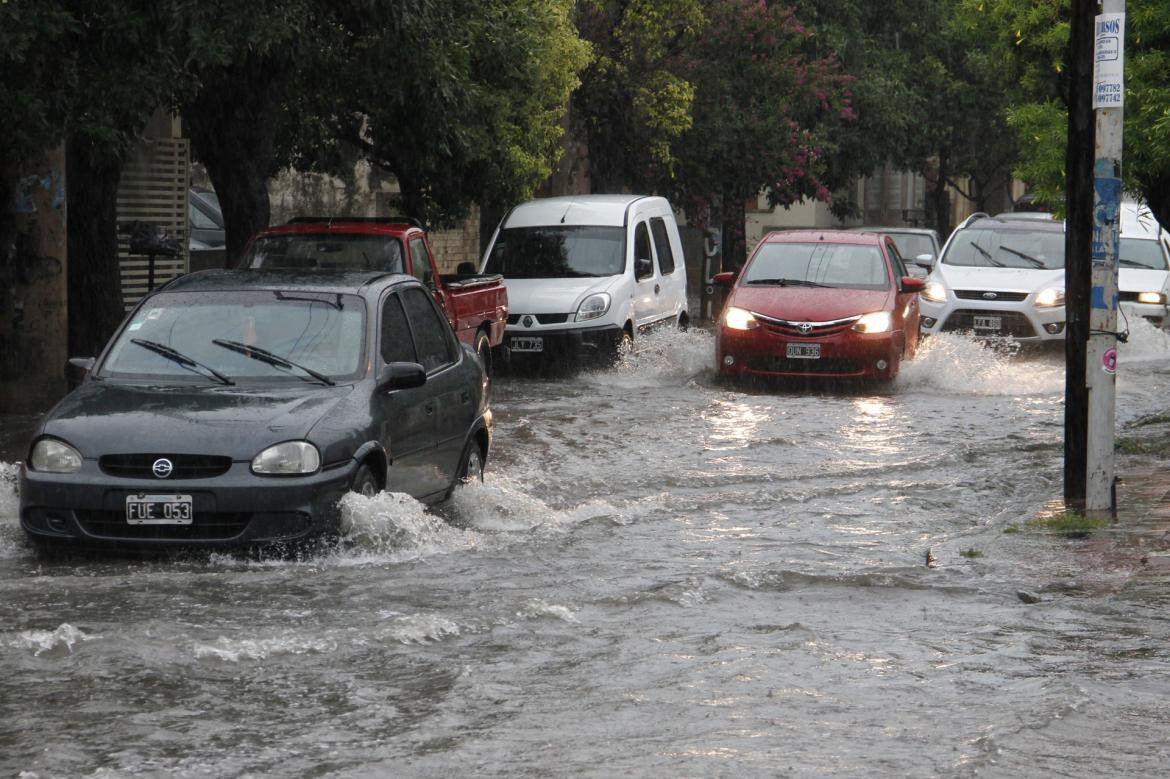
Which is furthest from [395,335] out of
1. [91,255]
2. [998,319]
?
[998,319]

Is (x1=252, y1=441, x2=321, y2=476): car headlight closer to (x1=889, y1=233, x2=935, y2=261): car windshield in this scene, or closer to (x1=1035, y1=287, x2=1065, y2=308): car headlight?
(x1=1035, y1=287, x2=1065, y2=308): car headlight

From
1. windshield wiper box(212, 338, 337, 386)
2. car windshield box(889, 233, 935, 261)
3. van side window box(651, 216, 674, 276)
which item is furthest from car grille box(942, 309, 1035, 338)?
windshield wiper box(212, 338, 337, 386)

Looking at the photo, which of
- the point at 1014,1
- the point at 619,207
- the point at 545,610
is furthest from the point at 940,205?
the point at 545,610

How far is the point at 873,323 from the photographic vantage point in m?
19.4

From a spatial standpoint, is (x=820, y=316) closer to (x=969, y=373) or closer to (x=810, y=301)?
(x=810, y=301)

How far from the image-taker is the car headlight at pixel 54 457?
9.06 m

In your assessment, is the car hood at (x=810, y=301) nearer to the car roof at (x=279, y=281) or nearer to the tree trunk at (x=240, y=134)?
the tree trunk at (x=240, y=134)

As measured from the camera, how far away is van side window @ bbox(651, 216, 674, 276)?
22.6 meters

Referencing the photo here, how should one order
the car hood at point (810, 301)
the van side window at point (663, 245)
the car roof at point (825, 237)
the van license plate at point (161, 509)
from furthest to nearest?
the van side window at point (663, 245) < the car roof at point (825, 237) < the car hood at point (810, 301) < the van license plate at point (161, 509)

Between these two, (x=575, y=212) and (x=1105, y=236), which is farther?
(x=575, y=212)

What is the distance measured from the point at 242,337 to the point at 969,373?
470 inches

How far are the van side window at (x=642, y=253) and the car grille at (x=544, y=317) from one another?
1407mm

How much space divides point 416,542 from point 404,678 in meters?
2.49

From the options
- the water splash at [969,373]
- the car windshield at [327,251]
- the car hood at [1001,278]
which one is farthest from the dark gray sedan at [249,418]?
the car hood at [1001,278]
